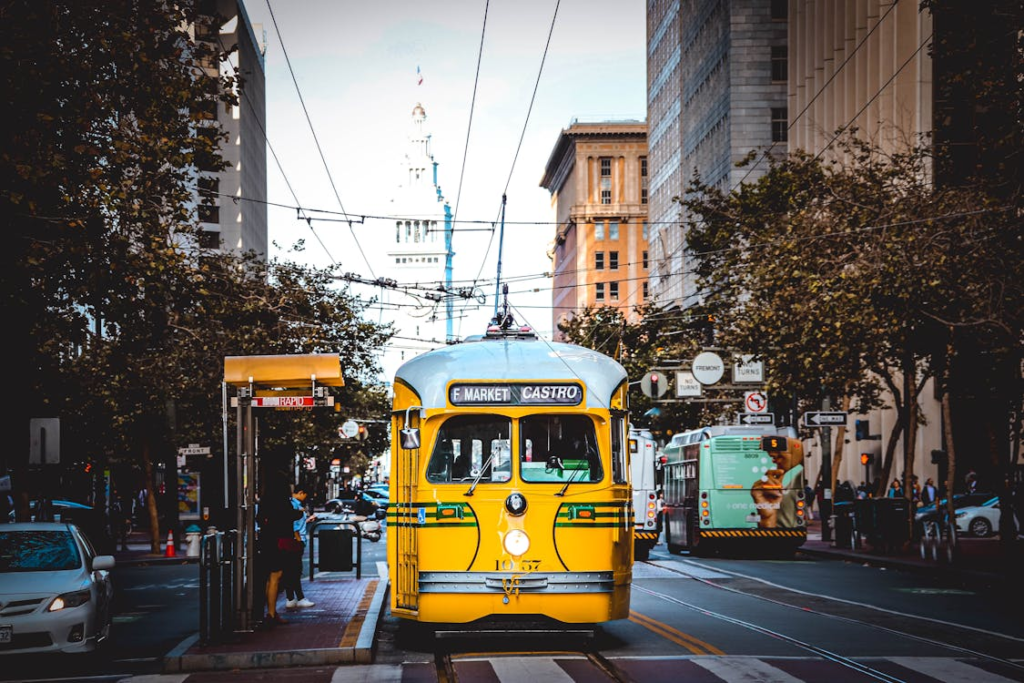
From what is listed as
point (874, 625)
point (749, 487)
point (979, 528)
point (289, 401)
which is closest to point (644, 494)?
point (749, 487)

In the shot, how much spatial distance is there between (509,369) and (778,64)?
64971 mm

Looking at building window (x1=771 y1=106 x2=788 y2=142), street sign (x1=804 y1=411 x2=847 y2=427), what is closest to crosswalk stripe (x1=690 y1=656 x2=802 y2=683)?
street sign (x1=804 y1=411 x2=847 y2=427)

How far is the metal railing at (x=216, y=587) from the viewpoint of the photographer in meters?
14.8

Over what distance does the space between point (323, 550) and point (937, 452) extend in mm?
28735

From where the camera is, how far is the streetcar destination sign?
1475 centimetres

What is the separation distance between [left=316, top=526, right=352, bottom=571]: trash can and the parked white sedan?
25004mm

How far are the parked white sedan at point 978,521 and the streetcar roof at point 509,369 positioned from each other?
31.0 m

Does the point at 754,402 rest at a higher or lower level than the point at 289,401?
higher

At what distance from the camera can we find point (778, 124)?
7525 cm

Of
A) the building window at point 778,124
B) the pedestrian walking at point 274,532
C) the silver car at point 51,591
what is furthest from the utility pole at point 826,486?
the building window at point 778,124

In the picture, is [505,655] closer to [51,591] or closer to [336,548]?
[51,591]

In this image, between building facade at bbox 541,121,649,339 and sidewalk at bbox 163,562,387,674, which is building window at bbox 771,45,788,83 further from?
building facade at bbox 541,121,649,339

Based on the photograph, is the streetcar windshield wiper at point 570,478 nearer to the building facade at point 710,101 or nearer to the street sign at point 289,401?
the street sign at point 289,401

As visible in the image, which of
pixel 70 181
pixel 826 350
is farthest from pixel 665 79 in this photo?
pixel 70 181
